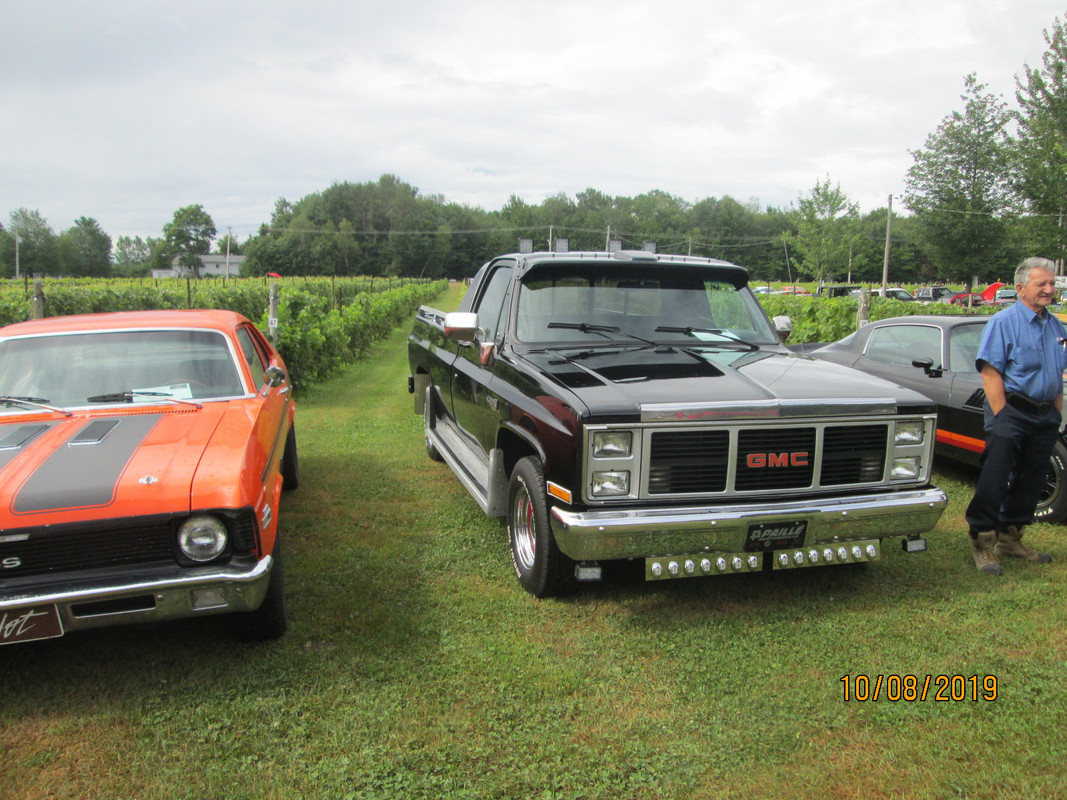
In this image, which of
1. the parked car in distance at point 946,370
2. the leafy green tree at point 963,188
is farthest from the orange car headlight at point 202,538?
the leafy green tree at point 963,188

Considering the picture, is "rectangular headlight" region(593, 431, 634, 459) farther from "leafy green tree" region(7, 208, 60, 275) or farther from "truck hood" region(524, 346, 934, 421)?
"leafy green tree" region(7, 208, 60, 275)

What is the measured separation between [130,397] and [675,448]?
3016 millimetres

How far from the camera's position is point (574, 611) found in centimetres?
397

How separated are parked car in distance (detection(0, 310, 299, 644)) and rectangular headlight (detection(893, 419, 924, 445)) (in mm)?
3226

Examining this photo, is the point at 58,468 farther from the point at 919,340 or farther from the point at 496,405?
the point at 919,340

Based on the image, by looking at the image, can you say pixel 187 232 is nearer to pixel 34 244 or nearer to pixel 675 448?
pixel 34 244

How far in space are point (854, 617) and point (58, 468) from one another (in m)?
3.90

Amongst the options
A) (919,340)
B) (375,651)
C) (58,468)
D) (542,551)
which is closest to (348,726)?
(375,651)

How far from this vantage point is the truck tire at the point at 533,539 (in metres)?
3.90

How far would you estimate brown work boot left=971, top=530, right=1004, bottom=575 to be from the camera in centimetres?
455

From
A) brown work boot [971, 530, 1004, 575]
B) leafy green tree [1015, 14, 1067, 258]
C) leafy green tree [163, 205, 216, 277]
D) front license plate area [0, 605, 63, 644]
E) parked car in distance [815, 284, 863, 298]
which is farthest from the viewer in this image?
leafy green tree [163, 205, 216, 277]

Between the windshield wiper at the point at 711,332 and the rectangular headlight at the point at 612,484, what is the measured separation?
1.59 m

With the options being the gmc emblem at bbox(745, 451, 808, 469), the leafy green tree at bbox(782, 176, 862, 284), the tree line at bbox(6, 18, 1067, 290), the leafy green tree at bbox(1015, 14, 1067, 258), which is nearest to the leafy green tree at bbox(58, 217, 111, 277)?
the tree line at bbox(6, 18, 1067, 290)

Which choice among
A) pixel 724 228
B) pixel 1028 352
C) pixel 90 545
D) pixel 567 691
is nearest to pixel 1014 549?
pixel 1028 352
